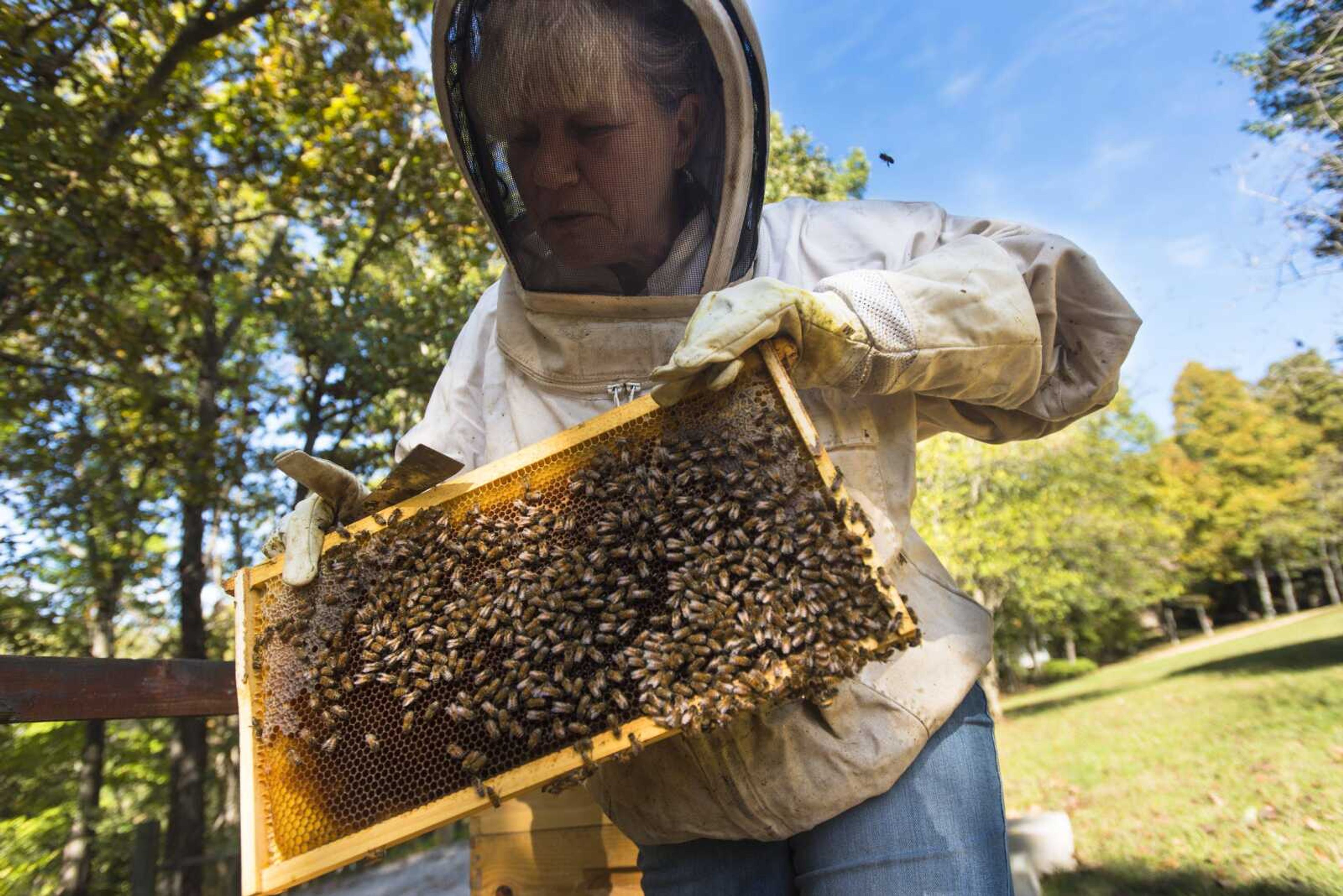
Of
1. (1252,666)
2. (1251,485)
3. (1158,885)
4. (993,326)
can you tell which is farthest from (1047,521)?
(1251,485)

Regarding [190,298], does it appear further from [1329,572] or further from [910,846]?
[1329,572]

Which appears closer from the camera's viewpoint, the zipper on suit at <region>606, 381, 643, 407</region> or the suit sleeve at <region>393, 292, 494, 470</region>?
the zipper on suit at <region>606, 381, 643, 407</region>

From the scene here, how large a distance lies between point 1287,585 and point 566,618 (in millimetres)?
67962

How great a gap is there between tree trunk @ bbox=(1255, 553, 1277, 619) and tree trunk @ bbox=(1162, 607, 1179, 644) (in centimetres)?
572

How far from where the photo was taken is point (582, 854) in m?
3.92

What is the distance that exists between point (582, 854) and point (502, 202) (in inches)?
126

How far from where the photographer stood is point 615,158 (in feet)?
8.12

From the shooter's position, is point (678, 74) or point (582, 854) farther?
point (582, 854)

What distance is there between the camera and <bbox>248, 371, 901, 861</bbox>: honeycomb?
180 centimetres

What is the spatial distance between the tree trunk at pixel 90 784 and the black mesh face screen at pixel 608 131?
344 inches

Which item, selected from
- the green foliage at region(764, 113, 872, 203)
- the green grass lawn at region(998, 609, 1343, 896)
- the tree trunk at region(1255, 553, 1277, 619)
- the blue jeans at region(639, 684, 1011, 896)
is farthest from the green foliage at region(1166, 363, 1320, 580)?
the blue jeans at region(639, 684, 1011, 896)

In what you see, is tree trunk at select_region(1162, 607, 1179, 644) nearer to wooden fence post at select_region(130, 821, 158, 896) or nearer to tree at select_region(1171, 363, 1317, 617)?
tree at select_region(1171, 363, 1317, 617)

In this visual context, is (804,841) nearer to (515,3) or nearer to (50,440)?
(515,3)

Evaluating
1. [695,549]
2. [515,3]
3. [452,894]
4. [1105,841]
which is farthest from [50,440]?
[1105,841]
